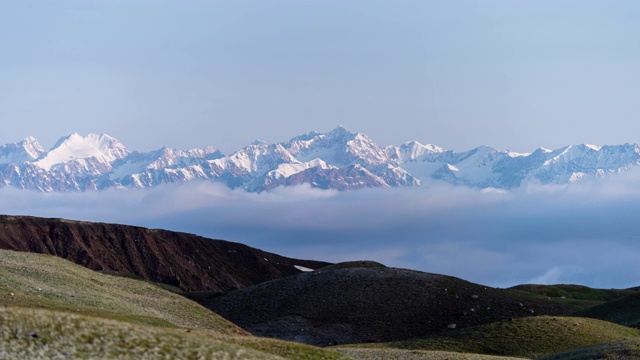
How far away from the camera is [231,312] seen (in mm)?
122062

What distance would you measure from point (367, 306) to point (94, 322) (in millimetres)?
76196

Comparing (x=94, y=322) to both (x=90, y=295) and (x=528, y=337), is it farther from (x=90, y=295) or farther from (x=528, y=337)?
(x=528, y=337)

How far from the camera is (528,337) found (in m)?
85.1

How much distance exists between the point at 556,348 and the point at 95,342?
174ft

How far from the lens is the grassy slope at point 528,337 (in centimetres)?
8250

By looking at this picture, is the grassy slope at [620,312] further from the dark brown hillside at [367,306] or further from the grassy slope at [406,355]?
the grassy slope at [406,355]

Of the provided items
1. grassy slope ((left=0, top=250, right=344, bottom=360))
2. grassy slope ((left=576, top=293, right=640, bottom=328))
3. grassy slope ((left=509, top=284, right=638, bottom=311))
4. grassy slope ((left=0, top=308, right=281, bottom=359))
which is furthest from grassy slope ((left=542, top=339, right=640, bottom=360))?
grassy slope ((left=509, top=284, right=638, bottom=311))

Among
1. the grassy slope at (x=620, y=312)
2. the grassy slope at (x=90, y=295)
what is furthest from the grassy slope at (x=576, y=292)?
the grassy slope at (x=90, y=295)

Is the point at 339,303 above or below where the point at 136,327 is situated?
above

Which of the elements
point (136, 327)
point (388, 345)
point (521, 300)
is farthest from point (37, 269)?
point (521, 300)

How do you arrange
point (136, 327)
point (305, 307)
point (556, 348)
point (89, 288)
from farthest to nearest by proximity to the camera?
1. point (305, 307)
2. point (89, 288)
3. point (556, 348)
4. point (136, 327)

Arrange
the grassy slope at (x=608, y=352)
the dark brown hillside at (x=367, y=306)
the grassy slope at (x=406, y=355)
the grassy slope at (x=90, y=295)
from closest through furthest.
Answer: the grassy slope at (x=608, y=352), the grassy slope at (x=406, y=355), the grassy slope at (x=90, y=295), the dark brown hillside at (x=367, y=306)

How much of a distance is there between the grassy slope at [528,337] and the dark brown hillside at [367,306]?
1912 cm

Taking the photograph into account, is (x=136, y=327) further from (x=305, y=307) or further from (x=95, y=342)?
(x=305, y=307)
